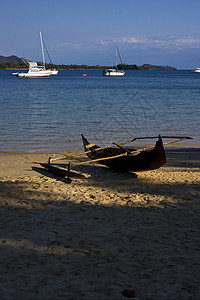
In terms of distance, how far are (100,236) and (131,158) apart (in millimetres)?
3736

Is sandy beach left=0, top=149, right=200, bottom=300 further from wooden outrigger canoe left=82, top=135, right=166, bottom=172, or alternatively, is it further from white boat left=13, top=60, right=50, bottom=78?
white boat left=13, top=60, right=50, bottom=78

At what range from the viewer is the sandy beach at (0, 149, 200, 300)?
12.7 ft

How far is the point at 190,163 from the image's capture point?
10398mm

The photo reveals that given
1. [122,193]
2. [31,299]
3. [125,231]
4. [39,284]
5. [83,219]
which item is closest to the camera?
[31,299]

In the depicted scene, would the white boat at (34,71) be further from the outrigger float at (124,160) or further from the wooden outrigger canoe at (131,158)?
the outrigger float at (124,160)

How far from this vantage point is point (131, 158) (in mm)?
8648

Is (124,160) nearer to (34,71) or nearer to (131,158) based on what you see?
(131,158)

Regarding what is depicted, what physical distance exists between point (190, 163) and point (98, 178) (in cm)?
349

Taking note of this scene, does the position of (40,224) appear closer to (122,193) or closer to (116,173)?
(122,193)

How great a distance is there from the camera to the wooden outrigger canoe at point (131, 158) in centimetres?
800

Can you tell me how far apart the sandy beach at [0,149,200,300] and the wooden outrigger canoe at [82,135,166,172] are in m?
0.34

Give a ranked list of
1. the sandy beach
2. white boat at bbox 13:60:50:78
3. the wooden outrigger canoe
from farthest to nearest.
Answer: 1. white boat at bbox 13:60:50:78
2. the wooden outrigger canoe
3. the sandy beach

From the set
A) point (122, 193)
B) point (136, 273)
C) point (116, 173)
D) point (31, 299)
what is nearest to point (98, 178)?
point (116, 173)

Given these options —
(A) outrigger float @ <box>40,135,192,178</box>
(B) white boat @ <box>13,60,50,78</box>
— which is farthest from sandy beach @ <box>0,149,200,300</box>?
(B) white boat @ <box>13,60,50,78</box>
